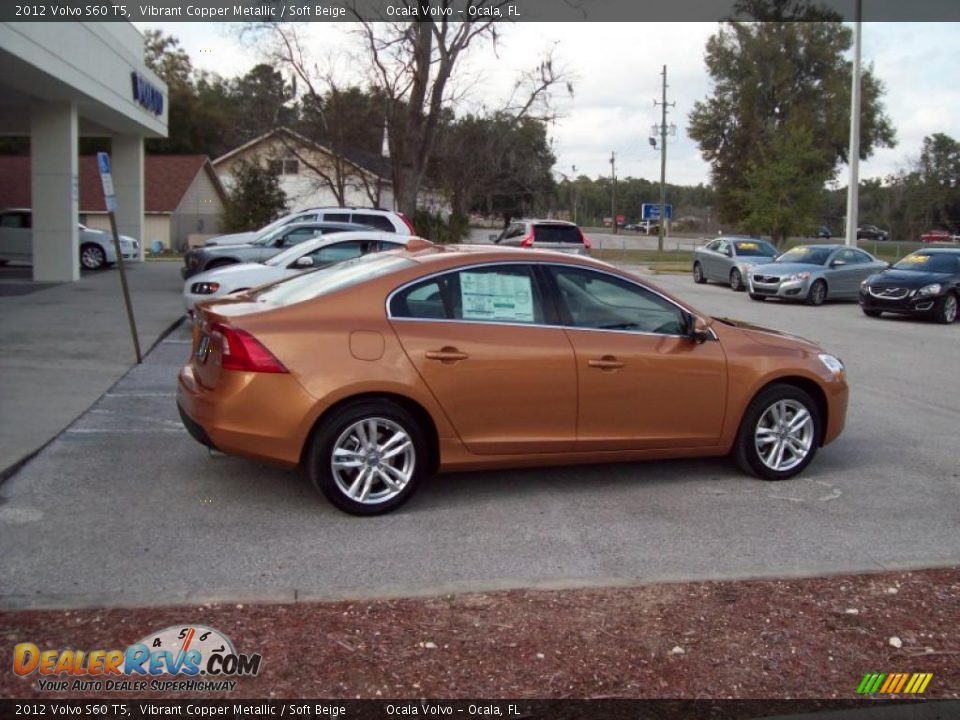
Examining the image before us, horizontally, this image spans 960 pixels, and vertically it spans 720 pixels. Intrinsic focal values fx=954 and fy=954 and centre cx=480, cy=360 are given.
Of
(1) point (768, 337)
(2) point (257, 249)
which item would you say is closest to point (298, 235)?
(2) point (257, 249)

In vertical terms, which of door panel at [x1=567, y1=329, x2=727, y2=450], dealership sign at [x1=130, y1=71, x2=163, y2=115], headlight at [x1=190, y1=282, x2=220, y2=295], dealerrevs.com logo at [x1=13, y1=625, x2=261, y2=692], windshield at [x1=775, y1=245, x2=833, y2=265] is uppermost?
dealership sign at [x1=130, y1=71, x2=163, y2=115]

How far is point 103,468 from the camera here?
21.9 feet

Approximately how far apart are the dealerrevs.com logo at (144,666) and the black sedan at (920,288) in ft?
58.5

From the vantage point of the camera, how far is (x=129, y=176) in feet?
97.6

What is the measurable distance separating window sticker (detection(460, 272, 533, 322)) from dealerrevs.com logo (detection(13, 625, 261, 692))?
105 inches

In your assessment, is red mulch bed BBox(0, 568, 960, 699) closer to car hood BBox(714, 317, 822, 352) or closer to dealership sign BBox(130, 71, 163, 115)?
car hood BBox(714, 317, 822, 352)

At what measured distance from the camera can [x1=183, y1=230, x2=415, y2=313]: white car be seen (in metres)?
12.8

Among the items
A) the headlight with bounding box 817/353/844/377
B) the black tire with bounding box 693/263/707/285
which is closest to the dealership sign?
the black tire with bounding box 693/263/707/285

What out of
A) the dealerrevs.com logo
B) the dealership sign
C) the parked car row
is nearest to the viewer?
the dealerrevs.com logo

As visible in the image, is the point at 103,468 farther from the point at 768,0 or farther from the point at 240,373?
the point at 768,0

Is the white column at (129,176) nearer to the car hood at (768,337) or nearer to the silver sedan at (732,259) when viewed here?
the silver sedan at (732,259)

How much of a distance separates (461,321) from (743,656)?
2.68m

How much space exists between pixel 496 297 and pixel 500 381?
0.58 meters

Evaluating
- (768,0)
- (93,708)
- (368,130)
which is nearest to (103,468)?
(93,708)
